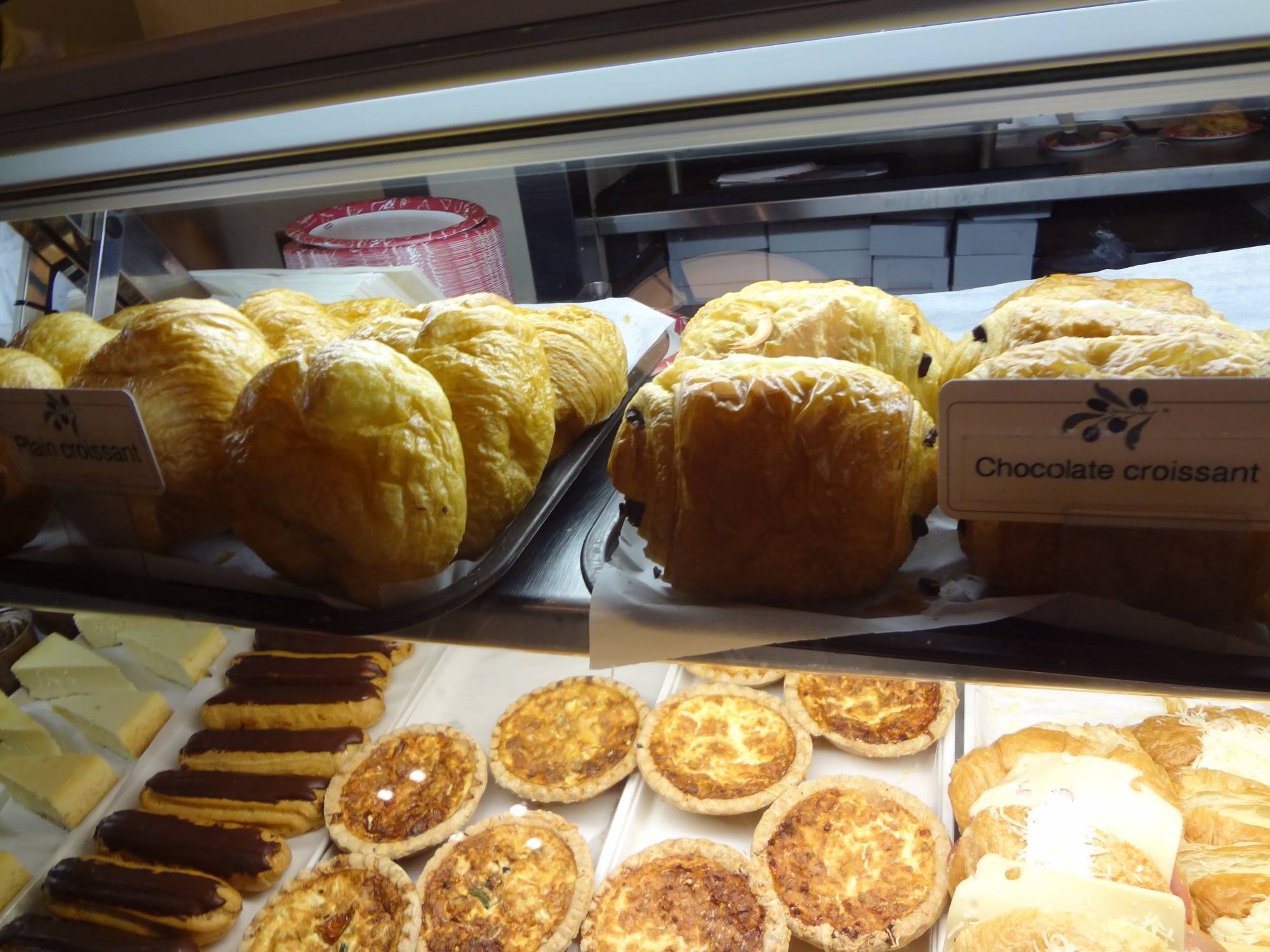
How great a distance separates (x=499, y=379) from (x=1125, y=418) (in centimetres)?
74

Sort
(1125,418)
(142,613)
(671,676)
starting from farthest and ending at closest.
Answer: (671,676)
(142,613)
(1125,418)

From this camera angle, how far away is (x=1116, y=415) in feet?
2.52

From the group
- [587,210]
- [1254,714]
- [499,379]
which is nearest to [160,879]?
[499,379]

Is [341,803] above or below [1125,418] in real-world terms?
below

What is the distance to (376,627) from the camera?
3.56 ft

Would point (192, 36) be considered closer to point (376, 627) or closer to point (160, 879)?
point (376, 627)

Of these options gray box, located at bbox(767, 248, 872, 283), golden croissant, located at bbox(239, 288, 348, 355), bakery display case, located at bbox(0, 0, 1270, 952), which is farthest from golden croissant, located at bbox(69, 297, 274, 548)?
gray box, located at bbox(767, 248, 872, 283)

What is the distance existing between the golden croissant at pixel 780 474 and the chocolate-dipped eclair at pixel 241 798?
5.46 ft

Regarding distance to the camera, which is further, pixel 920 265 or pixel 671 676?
pixel 671 676

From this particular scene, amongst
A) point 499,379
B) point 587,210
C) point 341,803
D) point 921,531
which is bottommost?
point 341,803

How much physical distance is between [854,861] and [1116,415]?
1.48 meters

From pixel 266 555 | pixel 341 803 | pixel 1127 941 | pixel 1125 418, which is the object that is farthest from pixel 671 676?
pixel 1125 418

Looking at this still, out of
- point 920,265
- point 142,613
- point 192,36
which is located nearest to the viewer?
point 192,36

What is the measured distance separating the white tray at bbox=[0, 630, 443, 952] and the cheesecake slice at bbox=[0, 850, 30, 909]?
0.05 ft
